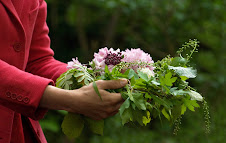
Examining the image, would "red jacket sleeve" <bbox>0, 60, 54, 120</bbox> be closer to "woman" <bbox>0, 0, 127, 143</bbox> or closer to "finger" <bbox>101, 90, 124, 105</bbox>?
"woman" <bbox>0, 0, 127, 143</bbox>

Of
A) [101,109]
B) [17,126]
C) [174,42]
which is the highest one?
[174,42]

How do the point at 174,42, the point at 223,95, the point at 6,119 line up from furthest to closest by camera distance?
the point at 223,95 < the point at 174,42 < the point at 6,119

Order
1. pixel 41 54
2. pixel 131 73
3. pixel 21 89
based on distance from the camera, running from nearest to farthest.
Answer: pixel 21 89 < pixel 131 73 < pixel 41 54

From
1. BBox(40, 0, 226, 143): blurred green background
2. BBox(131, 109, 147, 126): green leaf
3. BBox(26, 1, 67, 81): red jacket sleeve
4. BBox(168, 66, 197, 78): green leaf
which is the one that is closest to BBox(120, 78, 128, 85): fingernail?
BBox(131, 109, 147, 126): green leaf

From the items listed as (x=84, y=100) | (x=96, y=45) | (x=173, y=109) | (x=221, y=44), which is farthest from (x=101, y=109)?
(x=221, y=44)

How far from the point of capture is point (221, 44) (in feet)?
15.6

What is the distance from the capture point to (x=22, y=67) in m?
1.49

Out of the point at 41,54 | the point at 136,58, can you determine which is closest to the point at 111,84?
the point at 136,58

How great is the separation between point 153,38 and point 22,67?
3.37 metres

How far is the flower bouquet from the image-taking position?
4.42 feet

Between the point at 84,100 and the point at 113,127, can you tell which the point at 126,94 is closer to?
the point at 84,100

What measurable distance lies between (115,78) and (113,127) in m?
3.59

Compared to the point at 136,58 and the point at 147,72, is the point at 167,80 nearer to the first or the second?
the point at 147,72

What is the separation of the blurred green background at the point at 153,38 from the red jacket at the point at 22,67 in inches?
95.8
